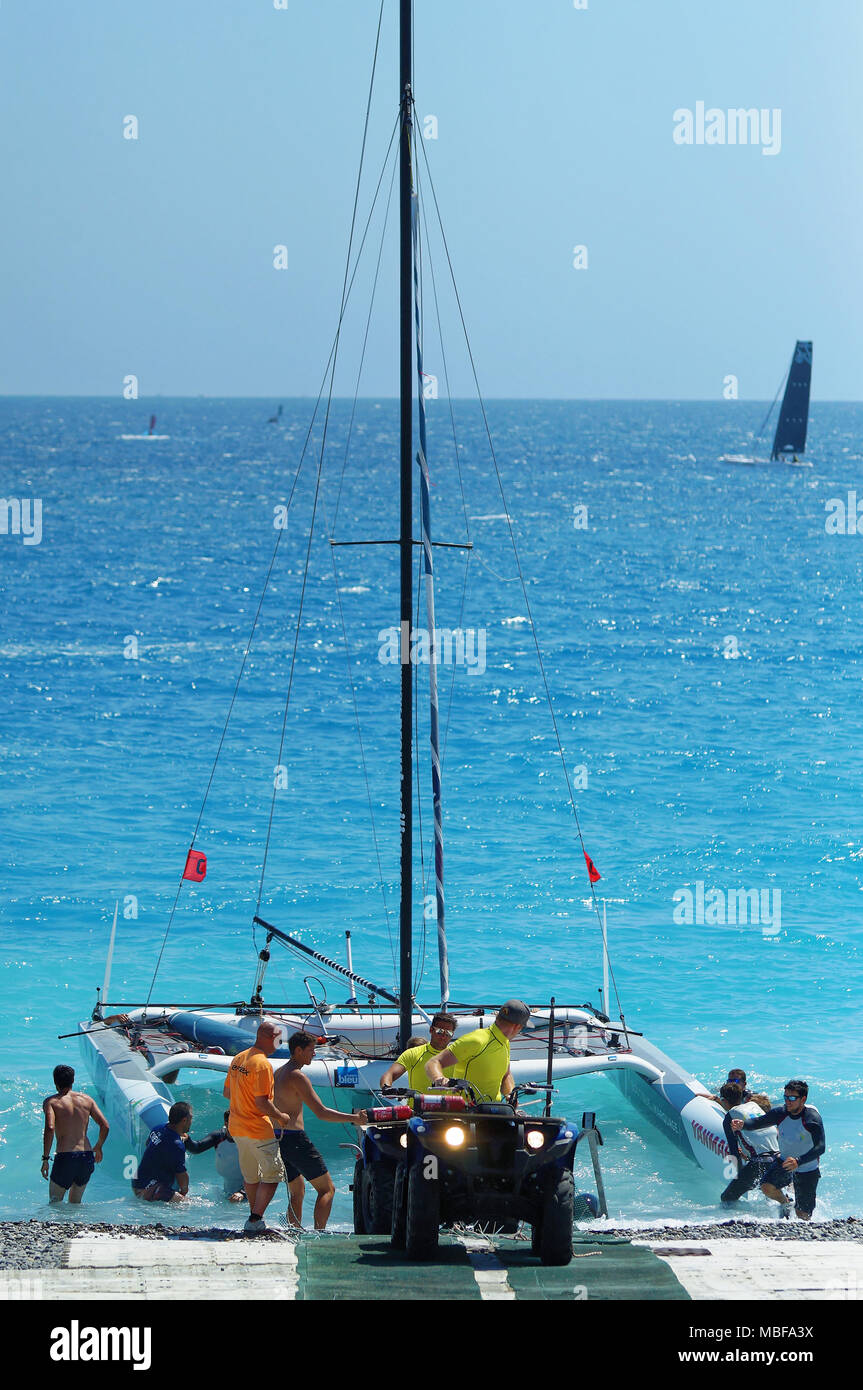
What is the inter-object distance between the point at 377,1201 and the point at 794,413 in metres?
113

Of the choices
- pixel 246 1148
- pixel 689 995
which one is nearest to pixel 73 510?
pixel 689 995

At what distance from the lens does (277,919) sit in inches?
950

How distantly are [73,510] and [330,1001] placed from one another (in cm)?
7798

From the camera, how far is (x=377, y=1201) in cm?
1016

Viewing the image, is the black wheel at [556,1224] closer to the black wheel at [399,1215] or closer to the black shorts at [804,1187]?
the black wheel at [399,1215]

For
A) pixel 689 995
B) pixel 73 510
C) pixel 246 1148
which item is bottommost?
pixel 689 995

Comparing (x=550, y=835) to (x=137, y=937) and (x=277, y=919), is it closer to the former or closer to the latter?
(x=277, y=919)

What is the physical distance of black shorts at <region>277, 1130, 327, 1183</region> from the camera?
11.7 metres

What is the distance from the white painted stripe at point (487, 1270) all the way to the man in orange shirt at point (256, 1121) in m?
2.03

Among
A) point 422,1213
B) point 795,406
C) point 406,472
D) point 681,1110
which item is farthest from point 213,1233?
point 795,406

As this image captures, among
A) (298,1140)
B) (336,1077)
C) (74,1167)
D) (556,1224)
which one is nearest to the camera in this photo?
(556,1224)

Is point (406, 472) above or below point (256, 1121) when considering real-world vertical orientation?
above

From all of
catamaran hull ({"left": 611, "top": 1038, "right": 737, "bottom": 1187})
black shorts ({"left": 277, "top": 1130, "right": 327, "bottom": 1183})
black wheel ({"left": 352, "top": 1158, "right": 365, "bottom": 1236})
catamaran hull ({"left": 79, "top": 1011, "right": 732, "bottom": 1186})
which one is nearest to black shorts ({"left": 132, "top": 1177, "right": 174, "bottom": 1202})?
catamaran hull ({"left": 79, "top": 1011, "right": 732, "bottom": 1186})

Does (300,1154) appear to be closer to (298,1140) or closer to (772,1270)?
(298,1140)
